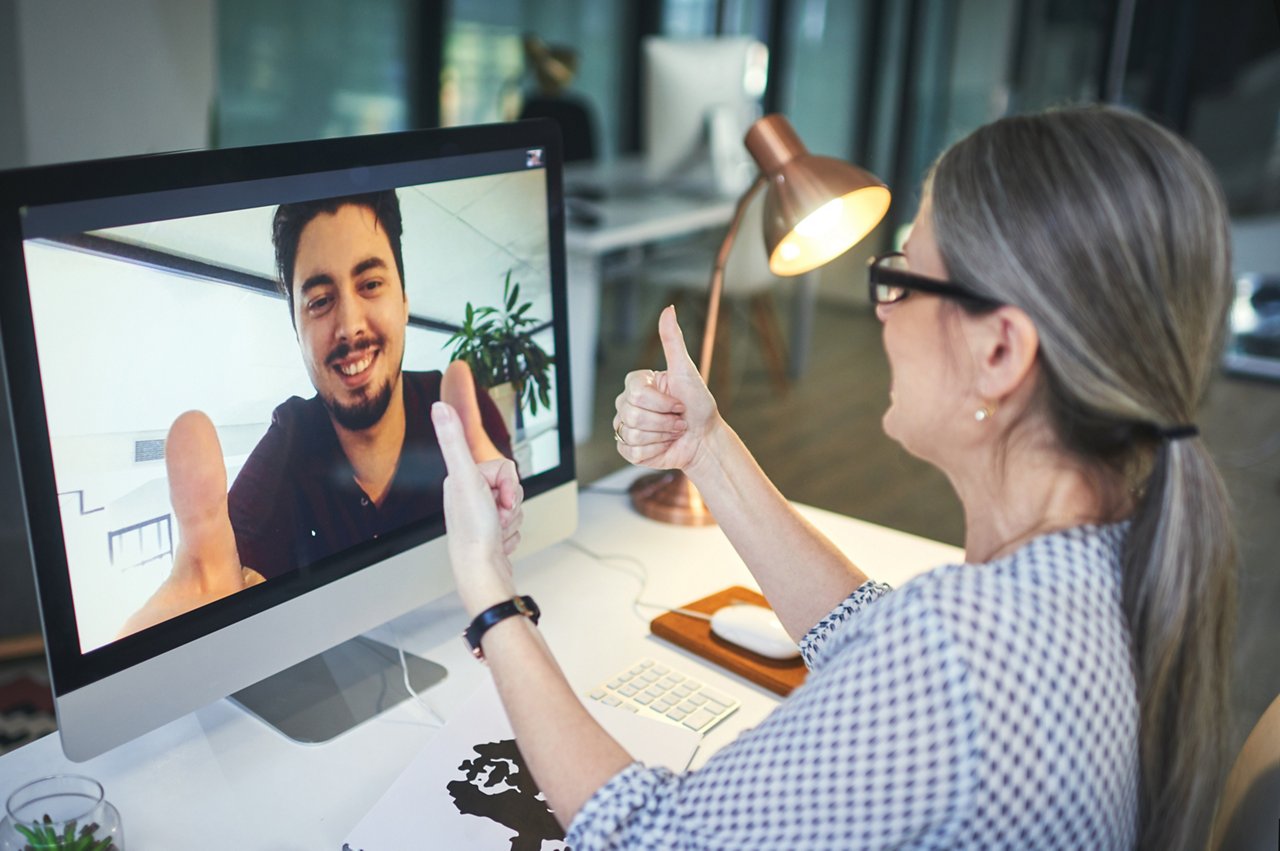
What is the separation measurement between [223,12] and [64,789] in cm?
392

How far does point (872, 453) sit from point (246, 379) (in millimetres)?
3246

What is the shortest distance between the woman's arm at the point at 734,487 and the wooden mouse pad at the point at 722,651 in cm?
9

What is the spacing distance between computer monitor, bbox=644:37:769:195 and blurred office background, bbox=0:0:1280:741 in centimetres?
74

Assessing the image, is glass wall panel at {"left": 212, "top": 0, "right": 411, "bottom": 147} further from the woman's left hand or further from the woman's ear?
the woman's ear

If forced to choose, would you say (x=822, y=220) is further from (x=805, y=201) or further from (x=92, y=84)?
(x=92, y=84)

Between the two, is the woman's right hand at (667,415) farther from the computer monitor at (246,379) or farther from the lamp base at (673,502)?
the lamp base at (673,502)

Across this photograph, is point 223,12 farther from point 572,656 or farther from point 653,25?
point 572,656

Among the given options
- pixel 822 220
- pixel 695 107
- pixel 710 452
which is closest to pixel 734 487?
pixel 710 452

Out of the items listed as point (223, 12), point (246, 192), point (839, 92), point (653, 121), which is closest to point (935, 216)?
point (246, 192)

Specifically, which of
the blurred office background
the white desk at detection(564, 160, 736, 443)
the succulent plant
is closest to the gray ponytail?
the succulent plant

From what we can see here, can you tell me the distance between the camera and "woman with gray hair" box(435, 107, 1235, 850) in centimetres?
66

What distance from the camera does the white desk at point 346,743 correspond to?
0.89m

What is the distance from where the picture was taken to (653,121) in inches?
155

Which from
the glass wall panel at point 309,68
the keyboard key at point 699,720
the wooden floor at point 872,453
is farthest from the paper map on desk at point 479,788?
the glass wall panel at point 309,68
